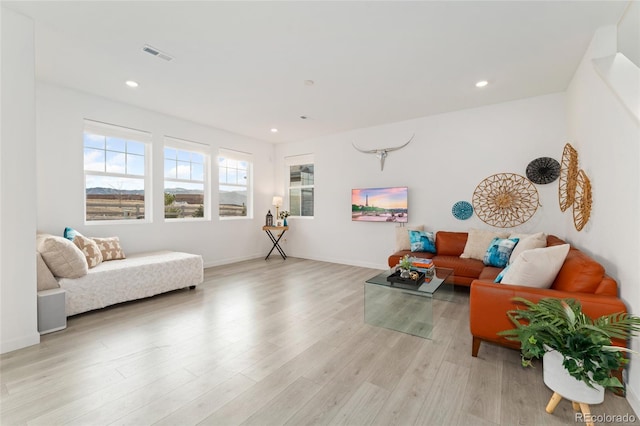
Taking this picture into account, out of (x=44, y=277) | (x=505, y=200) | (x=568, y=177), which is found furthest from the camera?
(x=505, y=200)

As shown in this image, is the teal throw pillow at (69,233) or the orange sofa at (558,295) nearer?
the orange sofa at (558,295)

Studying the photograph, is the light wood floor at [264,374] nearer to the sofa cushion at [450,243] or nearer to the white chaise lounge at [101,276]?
the white chaise lounge at [101,276]

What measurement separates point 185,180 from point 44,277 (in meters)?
2.73

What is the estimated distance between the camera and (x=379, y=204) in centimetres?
525

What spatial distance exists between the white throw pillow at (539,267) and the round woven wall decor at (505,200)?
2.21 meters

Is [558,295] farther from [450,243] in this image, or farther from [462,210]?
[462,210]

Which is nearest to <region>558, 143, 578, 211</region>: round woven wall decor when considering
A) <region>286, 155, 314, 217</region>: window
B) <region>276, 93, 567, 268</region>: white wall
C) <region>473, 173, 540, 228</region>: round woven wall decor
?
<region>276, 93, 567, 268</region>: white wall

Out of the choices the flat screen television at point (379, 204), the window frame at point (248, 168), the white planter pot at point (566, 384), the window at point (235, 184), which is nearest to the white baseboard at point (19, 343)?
the window frame at point (248, 168)

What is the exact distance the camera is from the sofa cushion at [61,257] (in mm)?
2789

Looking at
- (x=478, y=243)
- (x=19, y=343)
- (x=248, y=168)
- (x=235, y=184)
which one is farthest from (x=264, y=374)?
(x=248, y=168)

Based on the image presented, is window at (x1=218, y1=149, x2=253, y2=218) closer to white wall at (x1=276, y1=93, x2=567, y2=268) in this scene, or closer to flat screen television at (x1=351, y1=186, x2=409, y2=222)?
white wall at (x1=276, y1=93, x2=567, y2=268)

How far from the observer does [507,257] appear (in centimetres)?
347

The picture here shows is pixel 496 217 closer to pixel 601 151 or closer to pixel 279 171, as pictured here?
pixel 601 151

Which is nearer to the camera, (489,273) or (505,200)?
(489,273)
